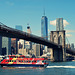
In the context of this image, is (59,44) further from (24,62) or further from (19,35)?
(24,62)

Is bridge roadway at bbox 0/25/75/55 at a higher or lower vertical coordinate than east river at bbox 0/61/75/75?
higher

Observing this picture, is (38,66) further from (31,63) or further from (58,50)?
(58,50)

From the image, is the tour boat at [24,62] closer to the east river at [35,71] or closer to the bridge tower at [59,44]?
the east river at [35,71]

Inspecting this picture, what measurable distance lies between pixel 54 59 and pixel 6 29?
2502 inches

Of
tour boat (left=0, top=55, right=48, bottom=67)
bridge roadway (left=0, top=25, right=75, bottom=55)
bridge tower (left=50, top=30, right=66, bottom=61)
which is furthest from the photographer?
bridge tower (left=50, top=30, right=66, bottom=61)

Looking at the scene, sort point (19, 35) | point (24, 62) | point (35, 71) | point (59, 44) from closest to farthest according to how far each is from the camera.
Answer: point (35, 71)
point (24, 62)
point (19, 35)
point (59, 44)

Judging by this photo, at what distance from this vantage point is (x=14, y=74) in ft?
172

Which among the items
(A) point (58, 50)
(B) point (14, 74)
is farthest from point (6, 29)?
(A) point (58, 50)

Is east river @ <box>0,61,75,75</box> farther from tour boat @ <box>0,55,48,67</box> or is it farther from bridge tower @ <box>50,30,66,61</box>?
bridge tower @ <box>50,30,66,61</box>

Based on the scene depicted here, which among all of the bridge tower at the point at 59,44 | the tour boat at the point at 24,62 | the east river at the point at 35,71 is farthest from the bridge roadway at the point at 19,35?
the east river at the point at 35,71

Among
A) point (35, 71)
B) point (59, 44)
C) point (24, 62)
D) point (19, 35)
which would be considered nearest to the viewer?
point (35, 71)

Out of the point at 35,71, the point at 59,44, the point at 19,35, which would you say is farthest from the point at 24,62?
the point at 59,44

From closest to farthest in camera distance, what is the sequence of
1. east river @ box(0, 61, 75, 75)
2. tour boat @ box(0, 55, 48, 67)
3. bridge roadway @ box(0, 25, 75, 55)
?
east river @ box(0, 61, 75, 75) → tour boat @ box(0, 55, 48, 67) → bridge roadway @ box(0, 25, 75, 55)

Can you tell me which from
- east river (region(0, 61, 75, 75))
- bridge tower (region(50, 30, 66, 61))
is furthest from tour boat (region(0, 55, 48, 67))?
bridge tower (region(50, 30, 66, 61))
